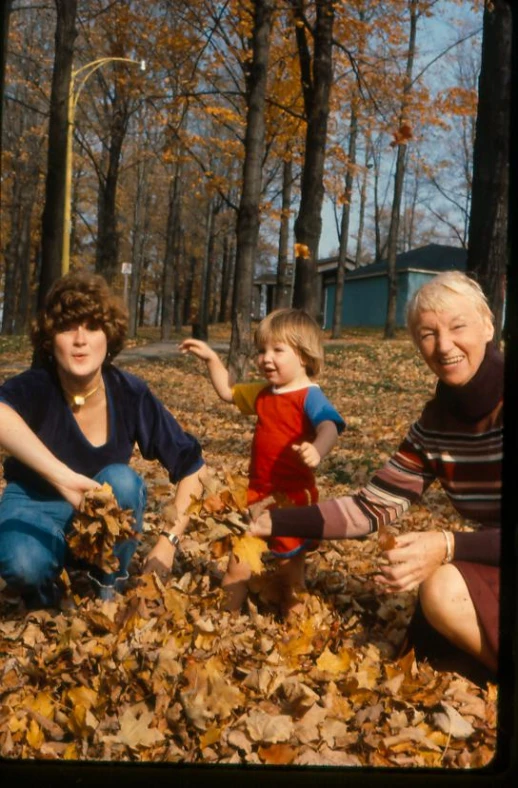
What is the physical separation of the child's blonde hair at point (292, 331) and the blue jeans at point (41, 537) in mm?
727

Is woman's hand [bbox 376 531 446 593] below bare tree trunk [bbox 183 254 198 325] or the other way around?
below

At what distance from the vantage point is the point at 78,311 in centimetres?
236

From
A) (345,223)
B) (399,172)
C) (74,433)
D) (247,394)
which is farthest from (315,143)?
(345,223)

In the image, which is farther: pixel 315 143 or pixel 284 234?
pixel 284 234

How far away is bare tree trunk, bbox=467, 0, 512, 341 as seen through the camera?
167 centimetres

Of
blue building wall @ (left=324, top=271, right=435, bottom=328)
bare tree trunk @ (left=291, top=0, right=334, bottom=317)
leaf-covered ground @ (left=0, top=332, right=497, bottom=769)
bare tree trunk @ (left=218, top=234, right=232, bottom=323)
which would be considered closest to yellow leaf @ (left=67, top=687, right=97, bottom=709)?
leaf-covered ground @ (left=0, top=332, right=497, bottom=769)

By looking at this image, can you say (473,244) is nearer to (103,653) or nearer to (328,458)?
(328,458)

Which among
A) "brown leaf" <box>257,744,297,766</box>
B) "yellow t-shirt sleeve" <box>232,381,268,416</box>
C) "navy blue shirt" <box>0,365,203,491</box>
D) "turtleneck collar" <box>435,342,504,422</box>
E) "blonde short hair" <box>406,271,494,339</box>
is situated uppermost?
"blonde short hair" <box>406,271,494,339</box>

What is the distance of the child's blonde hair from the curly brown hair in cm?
52

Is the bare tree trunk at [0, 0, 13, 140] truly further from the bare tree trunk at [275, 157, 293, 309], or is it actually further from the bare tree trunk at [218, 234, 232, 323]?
the bare tree trunk at [218, 234, 232, 323]

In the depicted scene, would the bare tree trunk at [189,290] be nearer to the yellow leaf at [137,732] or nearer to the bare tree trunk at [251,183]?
the bare tree trunk at [251,183]

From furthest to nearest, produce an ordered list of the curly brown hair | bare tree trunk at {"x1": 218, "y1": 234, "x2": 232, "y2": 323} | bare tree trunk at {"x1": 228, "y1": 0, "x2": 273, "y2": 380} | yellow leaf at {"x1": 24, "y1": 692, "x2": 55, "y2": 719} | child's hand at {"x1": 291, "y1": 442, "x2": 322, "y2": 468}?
bare tree trunk at {"x1": 218, "y1": 234, "x2": 232, "y2": 323} → bare tree trunk at {"x1": 228, "y1": 0, "x2": 273, "y2": 380} → the curly brown hair → child's hand at {"x1": 291, "y1": 442, "x2": 322, "y2": 468} → yellow leaf at {"x1": 24, "y1": 692, "x2": 55, "y2": 719}

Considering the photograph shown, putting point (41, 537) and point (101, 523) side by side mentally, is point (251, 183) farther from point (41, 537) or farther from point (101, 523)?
point (101, 523)

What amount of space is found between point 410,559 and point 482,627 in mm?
271
